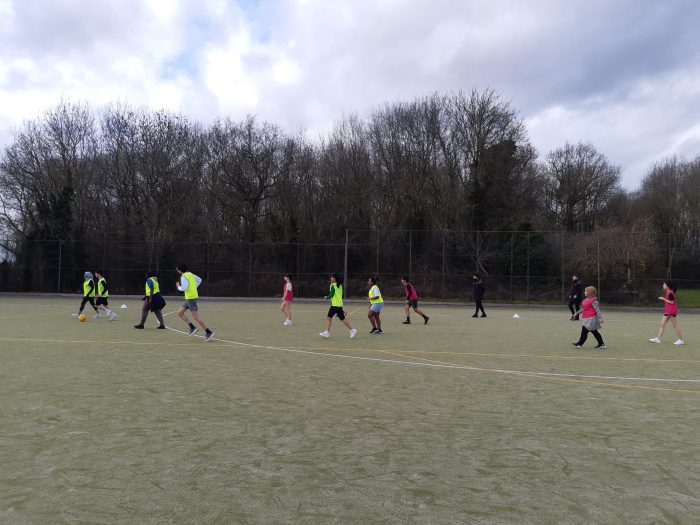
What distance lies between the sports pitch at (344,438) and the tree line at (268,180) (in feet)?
98.8

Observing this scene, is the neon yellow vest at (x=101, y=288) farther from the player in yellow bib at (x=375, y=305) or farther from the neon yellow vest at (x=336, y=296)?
the player in yellow bib at (x=375, y=305)

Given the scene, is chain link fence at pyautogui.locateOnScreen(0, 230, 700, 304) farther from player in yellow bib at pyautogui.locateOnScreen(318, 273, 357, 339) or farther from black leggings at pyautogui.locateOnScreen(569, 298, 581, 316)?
player in yellow bib at pyautogui.locateOnScreen(318, 273, 357, 339)

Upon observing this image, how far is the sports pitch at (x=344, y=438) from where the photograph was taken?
3400 millimetres

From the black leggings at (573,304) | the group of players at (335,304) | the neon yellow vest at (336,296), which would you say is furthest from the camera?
the black leggings at (573,304)

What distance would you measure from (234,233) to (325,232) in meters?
7.52

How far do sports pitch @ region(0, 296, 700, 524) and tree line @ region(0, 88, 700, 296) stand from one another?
30.1 m

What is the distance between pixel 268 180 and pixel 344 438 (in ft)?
124

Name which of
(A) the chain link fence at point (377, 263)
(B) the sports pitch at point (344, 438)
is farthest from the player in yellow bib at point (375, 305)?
(A) the chain link fence at point (377, 263)

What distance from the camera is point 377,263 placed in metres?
33.6

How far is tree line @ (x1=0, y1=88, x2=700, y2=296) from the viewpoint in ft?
127

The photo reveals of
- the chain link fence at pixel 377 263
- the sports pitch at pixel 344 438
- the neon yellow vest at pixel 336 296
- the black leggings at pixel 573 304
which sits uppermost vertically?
the chain link fence at pixel 377 263

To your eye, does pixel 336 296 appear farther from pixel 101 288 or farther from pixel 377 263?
pixel 377 263

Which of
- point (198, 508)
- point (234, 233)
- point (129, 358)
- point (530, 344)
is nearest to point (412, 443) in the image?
point (198, 508)

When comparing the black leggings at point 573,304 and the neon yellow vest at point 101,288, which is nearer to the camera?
the neon yellow vest at point 101,288
